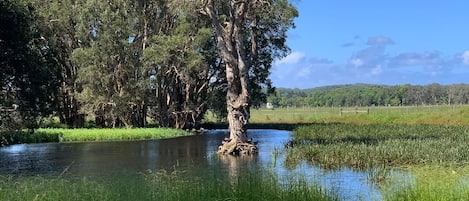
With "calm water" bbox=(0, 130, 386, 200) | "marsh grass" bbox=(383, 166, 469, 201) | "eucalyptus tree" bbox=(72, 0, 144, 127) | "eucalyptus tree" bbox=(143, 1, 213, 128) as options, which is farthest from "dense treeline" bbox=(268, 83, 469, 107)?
"marsh grass" bbox=(383, 166, 469, 201)

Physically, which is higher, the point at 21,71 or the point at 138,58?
the point at 138,58

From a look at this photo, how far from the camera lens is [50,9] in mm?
54875

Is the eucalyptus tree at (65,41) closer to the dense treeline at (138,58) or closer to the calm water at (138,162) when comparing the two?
the dense treeline at (138,58)

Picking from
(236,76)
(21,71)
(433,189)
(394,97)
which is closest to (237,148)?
(236,76)

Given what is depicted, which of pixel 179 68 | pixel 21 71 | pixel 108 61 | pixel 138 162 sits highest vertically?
pixel 108 61

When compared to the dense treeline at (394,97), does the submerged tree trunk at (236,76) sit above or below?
below

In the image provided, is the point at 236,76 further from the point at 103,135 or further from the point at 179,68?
the point at 179,68

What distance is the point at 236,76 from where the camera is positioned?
110 feet

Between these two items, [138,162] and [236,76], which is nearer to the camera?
[138,162]

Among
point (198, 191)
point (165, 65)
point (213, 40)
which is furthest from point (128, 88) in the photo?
point (198, 191)

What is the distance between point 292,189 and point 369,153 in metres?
14.1

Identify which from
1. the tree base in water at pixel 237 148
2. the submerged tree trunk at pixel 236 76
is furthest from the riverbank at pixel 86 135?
the submerged tree trunk at pixel 236 76

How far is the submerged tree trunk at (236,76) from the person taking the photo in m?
32.9

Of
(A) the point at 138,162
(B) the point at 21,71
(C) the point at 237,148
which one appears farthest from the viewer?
(C) the point at 237,148
